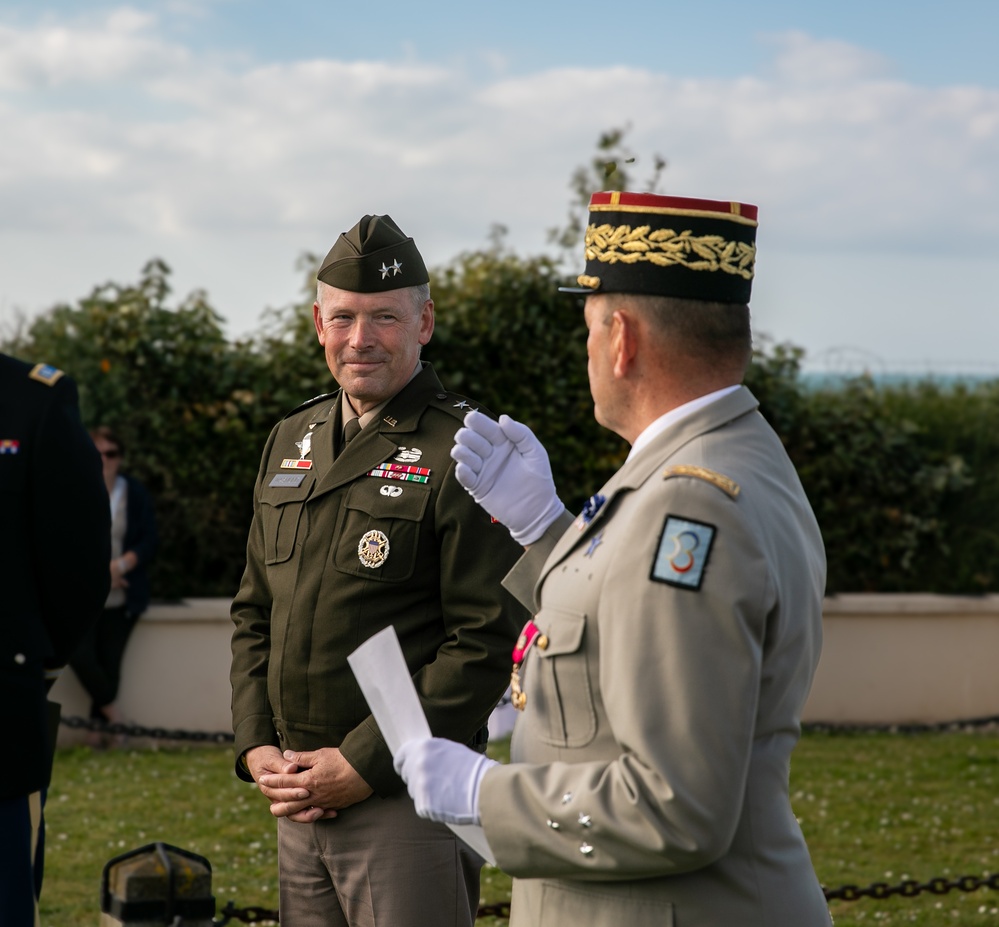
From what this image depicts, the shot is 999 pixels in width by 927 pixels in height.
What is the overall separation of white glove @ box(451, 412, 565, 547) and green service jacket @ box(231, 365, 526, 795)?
43cm

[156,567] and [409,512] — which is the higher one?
[409,512]

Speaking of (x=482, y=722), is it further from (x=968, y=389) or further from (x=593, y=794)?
(x=968, y=389)

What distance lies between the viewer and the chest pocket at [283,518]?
3.44 metres

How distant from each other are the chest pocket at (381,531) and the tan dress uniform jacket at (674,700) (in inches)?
38.2

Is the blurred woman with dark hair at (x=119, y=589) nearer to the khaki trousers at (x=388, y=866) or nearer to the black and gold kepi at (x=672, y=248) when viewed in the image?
the khaki trousers at (x=388, y=866)

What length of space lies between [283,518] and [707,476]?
165cm

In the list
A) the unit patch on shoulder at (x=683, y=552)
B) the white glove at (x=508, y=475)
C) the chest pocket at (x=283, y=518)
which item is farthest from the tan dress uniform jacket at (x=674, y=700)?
the chest pocket at (x=283, y=518)

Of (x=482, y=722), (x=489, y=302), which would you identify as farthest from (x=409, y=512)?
(x=489, y=302)

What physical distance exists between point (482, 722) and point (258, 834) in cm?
412

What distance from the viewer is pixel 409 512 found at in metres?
3.30

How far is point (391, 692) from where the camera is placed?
2223mm

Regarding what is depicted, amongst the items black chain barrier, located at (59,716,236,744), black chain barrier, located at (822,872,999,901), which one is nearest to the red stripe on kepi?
black chain barrier, located at (822,872,999,901)

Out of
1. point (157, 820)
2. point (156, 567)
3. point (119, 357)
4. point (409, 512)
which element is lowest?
point (157, 820)

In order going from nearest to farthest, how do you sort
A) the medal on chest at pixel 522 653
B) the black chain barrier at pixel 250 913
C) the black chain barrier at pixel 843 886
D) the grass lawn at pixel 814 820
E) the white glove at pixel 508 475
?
the medal on chest at pixel 522 653 → the white glove at pixel 508 475 → the black chain barrier at pixel 250 913 → the black chain barrier at pixel 843 886 → the grass lawn at pixel 814 820
